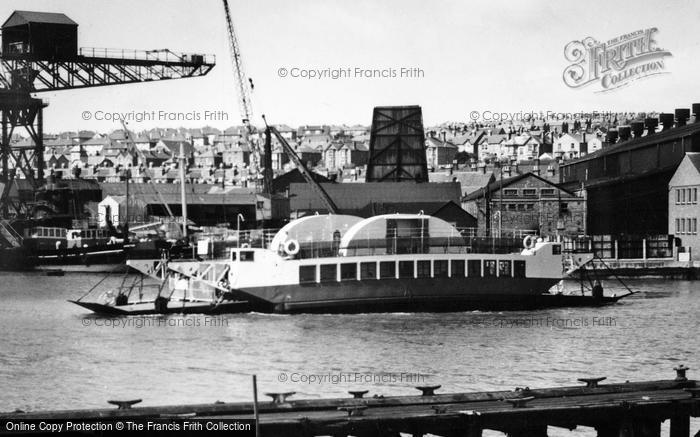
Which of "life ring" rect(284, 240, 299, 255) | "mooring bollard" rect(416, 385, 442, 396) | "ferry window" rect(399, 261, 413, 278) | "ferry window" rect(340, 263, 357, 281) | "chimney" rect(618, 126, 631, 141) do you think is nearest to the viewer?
"mooring bollard" rect(416, 385, 442, 396)

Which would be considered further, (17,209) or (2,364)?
(17,209)

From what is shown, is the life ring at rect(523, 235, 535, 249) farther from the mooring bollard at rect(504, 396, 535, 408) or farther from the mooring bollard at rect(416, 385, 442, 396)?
the mooring bollard at rect(504, 396, 535, 408)

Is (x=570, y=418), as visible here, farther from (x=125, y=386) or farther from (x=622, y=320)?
(x=622, y=320)

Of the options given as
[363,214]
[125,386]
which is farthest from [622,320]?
[363,214]

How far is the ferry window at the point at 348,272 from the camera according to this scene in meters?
40.2

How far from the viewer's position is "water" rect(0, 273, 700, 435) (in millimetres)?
24656

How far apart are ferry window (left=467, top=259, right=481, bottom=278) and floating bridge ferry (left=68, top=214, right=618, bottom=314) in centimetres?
3

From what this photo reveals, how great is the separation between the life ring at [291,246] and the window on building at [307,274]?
0.62 metres

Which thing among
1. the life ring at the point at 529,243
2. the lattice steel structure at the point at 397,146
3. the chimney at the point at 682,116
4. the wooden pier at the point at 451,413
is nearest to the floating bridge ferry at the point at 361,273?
the life ring at the point at 529,243

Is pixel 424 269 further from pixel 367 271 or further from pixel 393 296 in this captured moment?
pixel 367 271

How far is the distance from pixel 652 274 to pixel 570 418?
47361mm

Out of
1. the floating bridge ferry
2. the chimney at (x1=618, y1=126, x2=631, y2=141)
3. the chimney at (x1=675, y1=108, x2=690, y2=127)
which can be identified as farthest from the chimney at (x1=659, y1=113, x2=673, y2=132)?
the floating bridge ferry

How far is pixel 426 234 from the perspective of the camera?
42.4 metres

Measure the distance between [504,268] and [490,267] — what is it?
2.38 ft
